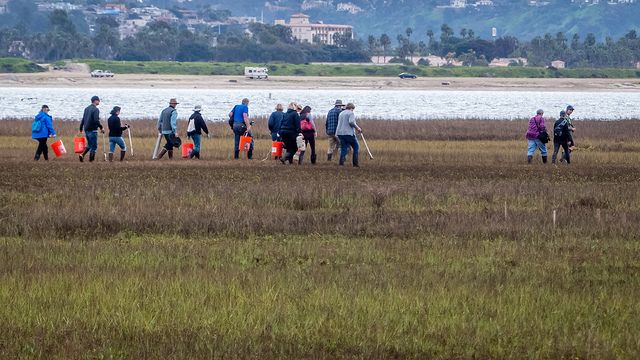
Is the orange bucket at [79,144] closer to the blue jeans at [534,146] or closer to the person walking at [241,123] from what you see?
the person walking at [241,123]

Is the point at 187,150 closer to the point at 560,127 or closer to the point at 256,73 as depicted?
the point at 560,127

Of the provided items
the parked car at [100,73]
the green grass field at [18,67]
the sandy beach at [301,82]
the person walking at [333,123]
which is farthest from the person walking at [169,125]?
the green grass field at [18,67]

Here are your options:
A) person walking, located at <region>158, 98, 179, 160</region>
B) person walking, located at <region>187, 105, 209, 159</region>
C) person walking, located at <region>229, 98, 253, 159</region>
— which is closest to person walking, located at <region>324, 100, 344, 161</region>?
person walking, located at <region>229, 98, 253, 159</region>

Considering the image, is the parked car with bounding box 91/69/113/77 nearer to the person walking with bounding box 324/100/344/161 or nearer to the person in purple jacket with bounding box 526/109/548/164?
the person in purple jacket with bounding box 526/109/548/164

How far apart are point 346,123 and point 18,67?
151 m

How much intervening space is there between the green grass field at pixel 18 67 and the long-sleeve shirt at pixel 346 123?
149164 mm

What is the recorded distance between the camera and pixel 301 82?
17900 centimetres

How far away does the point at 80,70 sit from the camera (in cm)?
18362

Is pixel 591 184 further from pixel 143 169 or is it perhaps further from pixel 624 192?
pixel 143 169

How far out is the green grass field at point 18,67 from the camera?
17405 centimetres

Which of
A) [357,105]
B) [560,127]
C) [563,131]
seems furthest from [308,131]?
[357,105]

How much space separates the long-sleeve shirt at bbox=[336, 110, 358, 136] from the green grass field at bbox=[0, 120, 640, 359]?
2198 mm

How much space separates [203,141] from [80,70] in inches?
5756

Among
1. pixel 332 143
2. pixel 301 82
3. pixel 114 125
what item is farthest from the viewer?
pixel 301 82
